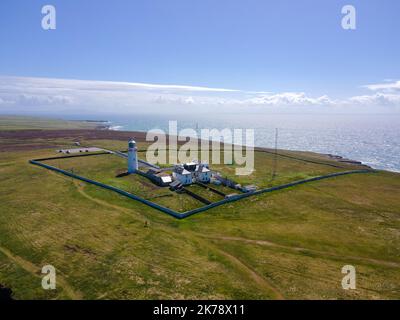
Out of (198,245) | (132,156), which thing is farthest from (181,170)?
(198,245)

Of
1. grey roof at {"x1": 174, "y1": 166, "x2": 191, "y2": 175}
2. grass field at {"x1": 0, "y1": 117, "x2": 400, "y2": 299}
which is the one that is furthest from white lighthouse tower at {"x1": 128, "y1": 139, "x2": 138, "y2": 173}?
grey roof at {"x1": 174, "y1": 166, "x2": 191, "y2": 175}

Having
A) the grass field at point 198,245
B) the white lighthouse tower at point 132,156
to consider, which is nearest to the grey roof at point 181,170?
the grass field at point 198,245

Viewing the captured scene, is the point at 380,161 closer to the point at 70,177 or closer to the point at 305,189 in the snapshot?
the point at 305,189

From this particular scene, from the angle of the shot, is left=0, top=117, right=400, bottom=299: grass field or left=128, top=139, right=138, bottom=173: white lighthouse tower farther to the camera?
left=128, top=139, right=138, bottom=173: white lighthouse tower

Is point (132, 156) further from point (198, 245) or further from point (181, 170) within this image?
point (198, 245)

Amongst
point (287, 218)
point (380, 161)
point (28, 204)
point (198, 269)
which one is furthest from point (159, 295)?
point (380, 161)

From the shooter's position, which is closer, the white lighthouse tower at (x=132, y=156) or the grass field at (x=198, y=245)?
→ the grass field at (x=198, y=245)

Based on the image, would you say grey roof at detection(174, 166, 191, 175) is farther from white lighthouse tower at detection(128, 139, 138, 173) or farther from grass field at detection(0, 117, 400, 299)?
white lighthouse tower at detection(128, 139, 138, 173)

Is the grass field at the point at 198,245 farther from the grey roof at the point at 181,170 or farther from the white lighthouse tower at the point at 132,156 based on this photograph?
the white lighthouse tower at the point at 132,156
